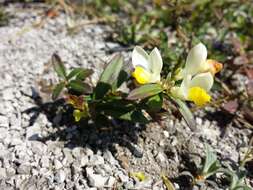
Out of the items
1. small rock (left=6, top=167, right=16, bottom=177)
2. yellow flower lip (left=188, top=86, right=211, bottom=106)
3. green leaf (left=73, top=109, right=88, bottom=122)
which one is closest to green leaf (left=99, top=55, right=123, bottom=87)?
green leaf (left=73, top=109, right=88, bottom=122)

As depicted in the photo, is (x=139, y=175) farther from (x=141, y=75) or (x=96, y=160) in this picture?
(x=141, y=75)

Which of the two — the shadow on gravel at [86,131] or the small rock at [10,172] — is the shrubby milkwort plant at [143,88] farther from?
the small rock at [10,172]

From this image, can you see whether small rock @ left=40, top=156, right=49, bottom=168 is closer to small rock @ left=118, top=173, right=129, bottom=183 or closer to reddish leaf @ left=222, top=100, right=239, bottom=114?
small rock @ left=118, top=173, right=129, bottom=183

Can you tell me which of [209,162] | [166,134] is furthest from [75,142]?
[209,162]

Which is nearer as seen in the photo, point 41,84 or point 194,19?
point 41,84

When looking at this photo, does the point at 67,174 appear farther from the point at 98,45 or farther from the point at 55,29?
the point at 55,29

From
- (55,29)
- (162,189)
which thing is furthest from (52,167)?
(55,29)

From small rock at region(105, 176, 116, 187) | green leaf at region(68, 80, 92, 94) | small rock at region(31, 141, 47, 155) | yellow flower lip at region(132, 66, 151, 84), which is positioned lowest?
small rock at region(105, 176, 116, 187)
